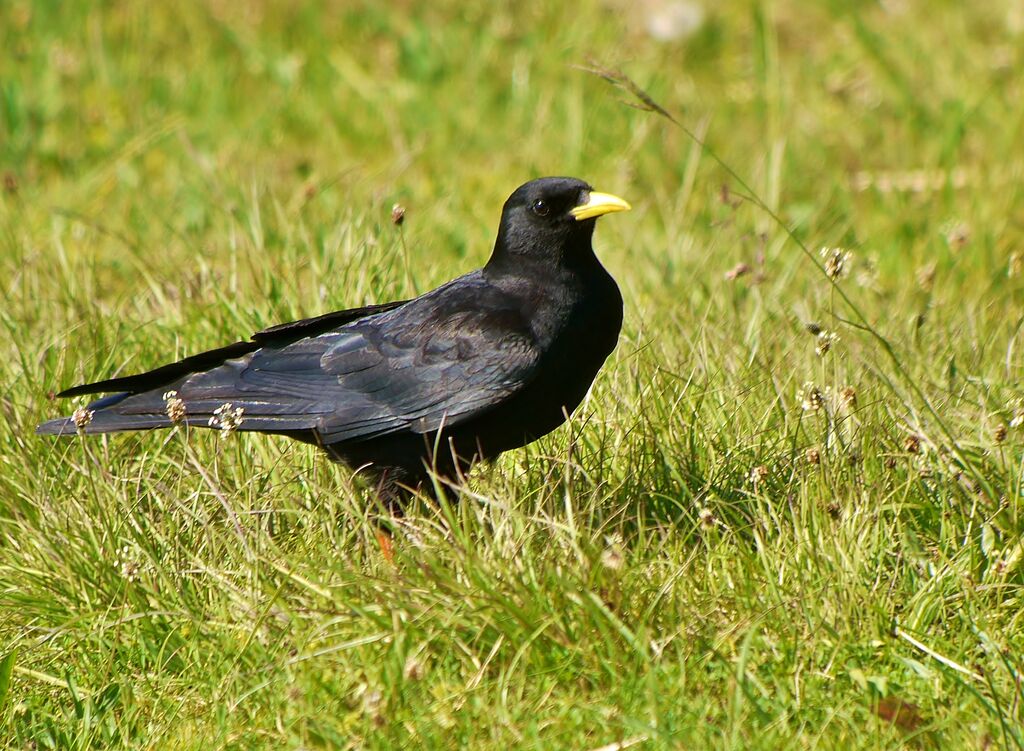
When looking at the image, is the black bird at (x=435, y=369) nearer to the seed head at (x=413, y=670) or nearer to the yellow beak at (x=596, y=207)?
the yellow beak at (x=596, y=207)

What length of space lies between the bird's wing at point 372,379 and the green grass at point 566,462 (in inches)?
5.9

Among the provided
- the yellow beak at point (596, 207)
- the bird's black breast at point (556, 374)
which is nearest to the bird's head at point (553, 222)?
the yellow beak at point (596, 207)

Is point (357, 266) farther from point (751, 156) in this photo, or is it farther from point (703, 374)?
point (751, 156)

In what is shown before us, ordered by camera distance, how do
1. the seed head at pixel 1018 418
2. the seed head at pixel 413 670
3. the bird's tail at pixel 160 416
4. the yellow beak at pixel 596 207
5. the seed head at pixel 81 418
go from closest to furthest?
the seed head at pixel 413 670 < the seed head at pixel 1018 418 < the seed head at pixel 81 418 < the bird's tail at pixel 160 416 < the yellow beak at pixel 596 207

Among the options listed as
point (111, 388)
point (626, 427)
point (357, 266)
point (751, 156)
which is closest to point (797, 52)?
point (751, 156)

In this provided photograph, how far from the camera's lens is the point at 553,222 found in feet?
14.1

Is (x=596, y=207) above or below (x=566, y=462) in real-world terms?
above

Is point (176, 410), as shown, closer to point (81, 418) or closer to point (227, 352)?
point (81, 418)

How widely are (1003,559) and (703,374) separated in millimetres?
1165

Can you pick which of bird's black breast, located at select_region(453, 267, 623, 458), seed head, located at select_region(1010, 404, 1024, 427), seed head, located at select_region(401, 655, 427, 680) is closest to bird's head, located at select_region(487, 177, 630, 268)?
bird's black breast, located at select_region(453, 267, 623, 458)

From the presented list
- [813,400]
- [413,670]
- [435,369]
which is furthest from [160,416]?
[813,400]

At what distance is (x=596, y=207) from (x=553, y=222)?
15cm

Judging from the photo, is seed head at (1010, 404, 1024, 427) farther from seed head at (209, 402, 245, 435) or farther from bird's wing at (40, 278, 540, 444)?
seed head at (209, 402, 245, 435)

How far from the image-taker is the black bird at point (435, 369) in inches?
158
